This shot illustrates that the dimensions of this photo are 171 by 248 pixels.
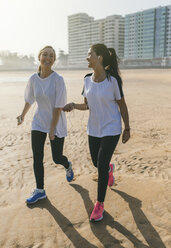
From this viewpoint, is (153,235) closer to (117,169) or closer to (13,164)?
(117,169)

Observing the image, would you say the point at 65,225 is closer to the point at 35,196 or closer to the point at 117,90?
the point at 35,196

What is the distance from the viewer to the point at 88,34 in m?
159

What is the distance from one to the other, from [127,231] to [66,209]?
0.87 meters

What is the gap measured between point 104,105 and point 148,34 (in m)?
135

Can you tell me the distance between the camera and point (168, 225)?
2932 millimetres

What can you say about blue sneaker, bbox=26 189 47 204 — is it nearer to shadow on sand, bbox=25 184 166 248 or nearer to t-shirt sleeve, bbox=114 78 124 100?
shadow on sand, bbox=25 184 166 248

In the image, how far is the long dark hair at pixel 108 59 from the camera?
2969 millimetres

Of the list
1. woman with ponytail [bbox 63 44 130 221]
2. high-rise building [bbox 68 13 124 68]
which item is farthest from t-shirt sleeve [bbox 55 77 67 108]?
high-rise building [bbox 68 13 124 68]

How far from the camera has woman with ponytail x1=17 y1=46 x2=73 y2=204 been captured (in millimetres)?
3165

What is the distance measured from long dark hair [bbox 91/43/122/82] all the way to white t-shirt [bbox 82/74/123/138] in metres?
0.12

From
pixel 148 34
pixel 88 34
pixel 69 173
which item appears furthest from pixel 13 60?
pixel 69 173

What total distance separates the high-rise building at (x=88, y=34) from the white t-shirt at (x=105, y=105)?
129 meters

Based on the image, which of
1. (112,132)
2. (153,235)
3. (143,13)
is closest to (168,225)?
(153,235)

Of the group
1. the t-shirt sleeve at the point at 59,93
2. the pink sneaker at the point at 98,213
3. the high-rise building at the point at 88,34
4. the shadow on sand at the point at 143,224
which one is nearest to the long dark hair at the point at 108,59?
the t-shirt sleeve at the point at 59,93
